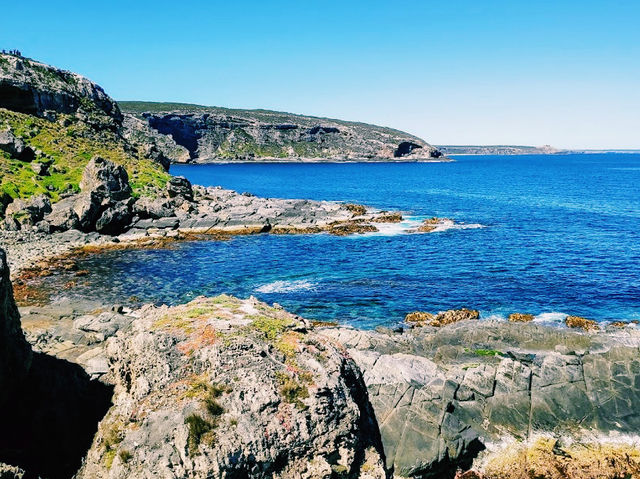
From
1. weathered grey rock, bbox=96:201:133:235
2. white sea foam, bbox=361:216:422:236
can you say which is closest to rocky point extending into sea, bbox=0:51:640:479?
weathered grey rock, bbox=96:201:133:235

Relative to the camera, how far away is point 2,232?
54.8 metres

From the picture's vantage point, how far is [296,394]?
40.2 feet

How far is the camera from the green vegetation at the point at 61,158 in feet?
224

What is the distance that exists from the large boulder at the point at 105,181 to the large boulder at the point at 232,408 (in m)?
59.5

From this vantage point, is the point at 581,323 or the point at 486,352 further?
the point at 581,323

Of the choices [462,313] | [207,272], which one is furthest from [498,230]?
[207,272]

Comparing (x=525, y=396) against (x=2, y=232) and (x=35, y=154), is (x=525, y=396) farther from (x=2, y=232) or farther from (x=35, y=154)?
(x=35, y=154)

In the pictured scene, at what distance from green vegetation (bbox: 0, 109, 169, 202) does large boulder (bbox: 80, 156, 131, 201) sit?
4921 mm

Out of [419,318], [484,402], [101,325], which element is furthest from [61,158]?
[484,402]

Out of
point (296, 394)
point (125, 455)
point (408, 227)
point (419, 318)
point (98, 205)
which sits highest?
point (296, 394)

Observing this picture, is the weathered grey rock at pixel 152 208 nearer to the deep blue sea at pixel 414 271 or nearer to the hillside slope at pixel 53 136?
the hillside slope at pixel 53 136

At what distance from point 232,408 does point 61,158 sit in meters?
83.3

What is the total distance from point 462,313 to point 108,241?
151 feet

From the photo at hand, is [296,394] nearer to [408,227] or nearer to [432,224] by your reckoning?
[408,227]
